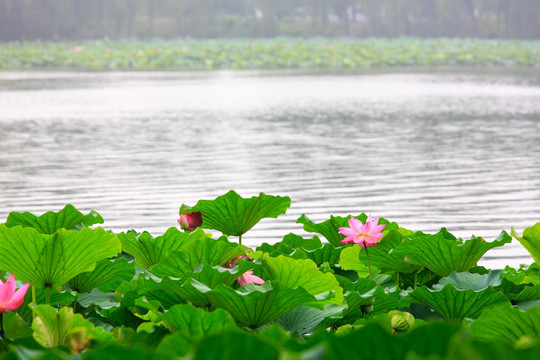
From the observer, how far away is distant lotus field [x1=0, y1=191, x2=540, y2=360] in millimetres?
920

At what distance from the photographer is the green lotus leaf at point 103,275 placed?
5.95 feet

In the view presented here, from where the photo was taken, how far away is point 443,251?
1770 mm

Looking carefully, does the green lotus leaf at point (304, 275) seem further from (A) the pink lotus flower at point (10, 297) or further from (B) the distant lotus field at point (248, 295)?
(A) the pink lotus flower at point (10, 297)

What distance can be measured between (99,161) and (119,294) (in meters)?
6.07

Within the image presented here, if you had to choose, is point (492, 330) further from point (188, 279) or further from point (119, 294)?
point (119, 294)

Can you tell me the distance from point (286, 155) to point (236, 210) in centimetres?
599

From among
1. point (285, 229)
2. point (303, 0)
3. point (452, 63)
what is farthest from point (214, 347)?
point (303, 0)

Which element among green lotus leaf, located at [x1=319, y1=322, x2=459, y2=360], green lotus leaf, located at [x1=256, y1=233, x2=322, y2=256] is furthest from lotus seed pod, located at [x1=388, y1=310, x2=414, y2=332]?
green lotus leaf, located at [x1=256, y1=233, x2=322, y2=256]

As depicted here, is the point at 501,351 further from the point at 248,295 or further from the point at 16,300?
the point at 16,300

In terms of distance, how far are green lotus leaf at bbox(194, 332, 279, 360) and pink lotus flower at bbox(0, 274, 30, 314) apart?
538 mm

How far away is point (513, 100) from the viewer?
1376 cm

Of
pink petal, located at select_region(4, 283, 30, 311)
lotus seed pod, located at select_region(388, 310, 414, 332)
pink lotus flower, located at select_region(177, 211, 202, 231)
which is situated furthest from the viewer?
pink lotus flower, located at select_region(177, 211, 202, 231)

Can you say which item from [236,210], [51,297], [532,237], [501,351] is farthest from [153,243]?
[501,351]

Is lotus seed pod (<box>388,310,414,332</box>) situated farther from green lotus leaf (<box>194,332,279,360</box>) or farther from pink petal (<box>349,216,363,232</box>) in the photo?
green lotus leaf (<box>194,332,279,360</box>)
